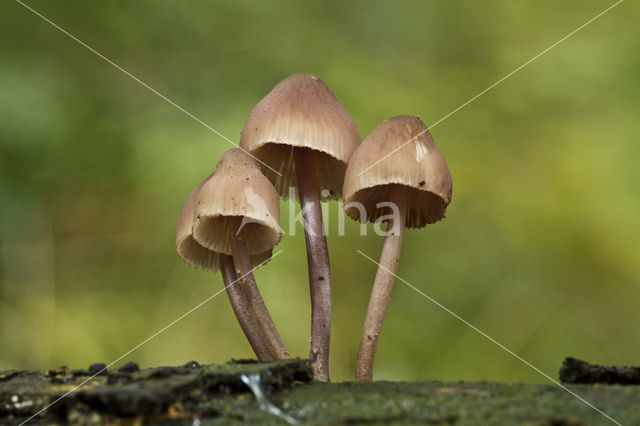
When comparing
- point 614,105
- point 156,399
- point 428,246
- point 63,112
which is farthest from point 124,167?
point 614,105

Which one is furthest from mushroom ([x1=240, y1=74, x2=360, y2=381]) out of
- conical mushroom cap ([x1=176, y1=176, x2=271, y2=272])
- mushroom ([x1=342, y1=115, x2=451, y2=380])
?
conical mushroom cap ([x1=176, y1=176, x2=271, y2=272])

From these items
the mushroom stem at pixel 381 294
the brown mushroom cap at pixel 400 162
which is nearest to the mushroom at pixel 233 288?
the mushroom stem at pixel 381 294

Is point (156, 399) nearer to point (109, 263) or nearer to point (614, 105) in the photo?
point (109, 263)

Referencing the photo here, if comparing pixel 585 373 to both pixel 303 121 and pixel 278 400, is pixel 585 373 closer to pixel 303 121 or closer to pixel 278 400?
pixel 278 400

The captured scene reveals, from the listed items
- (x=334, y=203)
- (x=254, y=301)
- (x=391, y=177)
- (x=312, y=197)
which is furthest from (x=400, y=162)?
(x=334, y=203)

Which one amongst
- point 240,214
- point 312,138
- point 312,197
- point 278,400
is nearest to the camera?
point 278,400

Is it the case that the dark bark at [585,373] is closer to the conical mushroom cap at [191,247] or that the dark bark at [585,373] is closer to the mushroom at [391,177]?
the mushroom at [391,177]
